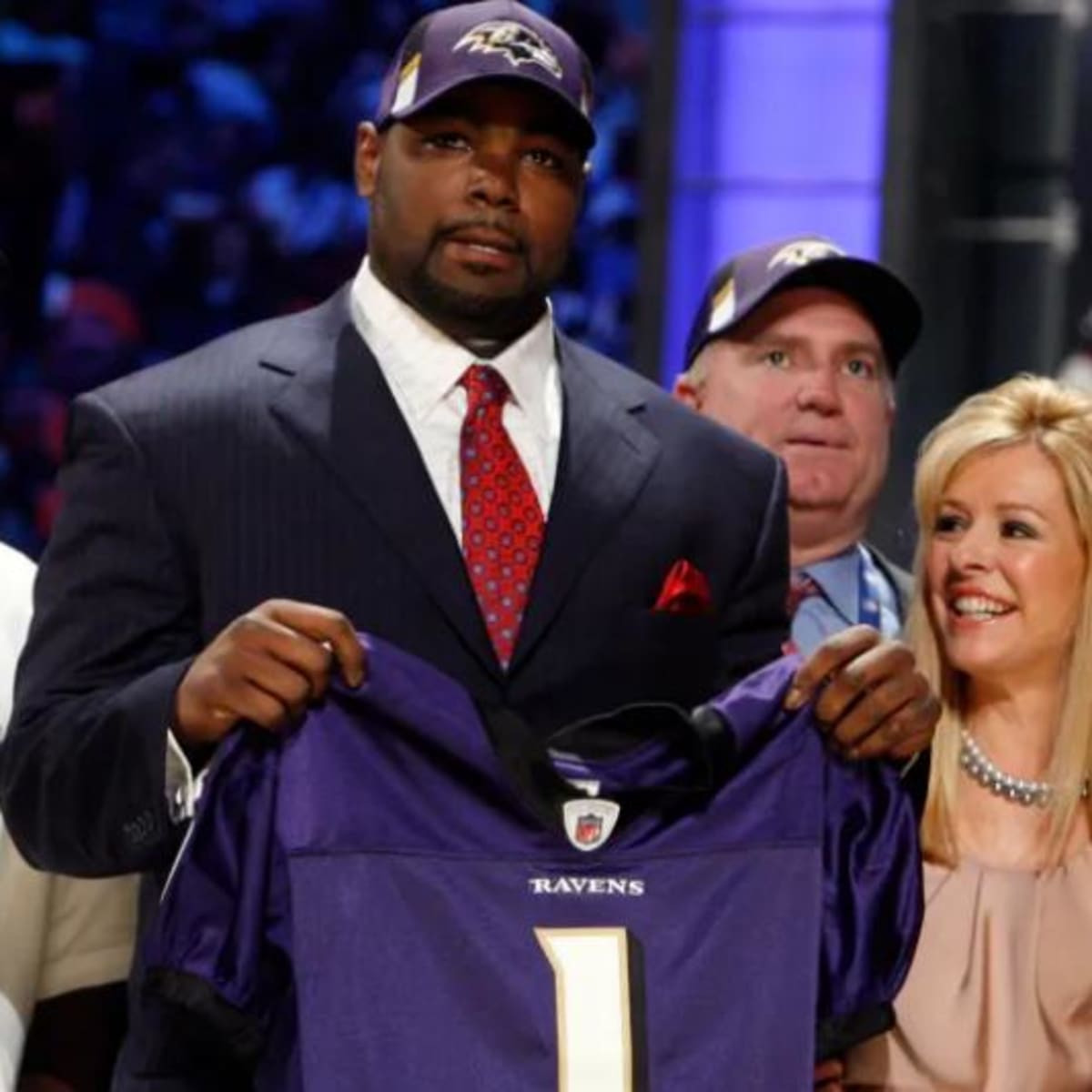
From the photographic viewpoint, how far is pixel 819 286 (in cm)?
413

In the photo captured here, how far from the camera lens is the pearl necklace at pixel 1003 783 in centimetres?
345

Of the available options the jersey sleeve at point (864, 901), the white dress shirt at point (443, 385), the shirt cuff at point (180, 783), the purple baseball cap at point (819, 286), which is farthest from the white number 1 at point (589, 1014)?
the purple baseball cap at point (819, 286)

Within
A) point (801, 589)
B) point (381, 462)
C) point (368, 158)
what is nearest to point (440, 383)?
point (381, 462)

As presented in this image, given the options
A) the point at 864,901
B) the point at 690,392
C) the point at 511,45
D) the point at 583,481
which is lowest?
the point at 864,901

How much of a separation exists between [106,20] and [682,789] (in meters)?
5.99

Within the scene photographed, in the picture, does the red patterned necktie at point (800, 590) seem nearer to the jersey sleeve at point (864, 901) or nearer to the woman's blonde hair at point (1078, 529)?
the woman's blonde hair at point (1078, 529)

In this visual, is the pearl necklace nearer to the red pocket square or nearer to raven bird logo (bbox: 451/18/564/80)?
the red pocket square

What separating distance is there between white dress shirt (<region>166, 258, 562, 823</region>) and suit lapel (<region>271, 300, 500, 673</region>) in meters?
0.02

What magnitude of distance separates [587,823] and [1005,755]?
72 cm

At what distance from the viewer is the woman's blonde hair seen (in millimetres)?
3432

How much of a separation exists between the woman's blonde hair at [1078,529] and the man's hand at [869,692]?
1.53 ft

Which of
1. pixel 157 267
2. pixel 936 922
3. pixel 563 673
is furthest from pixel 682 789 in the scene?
pixel 157 267

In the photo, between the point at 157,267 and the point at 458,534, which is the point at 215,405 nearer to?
the point at 458,534

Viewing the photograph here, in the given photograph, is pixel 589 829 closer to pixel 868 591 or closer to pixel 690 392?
pixel 868 591
